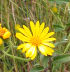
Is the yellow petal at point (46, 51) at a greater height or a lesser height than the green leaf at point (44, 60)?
greater

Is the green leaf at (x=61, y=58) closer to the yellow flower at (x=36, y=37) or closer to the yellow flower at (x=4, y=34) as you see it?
the yellow flower at (x=36, y=37)

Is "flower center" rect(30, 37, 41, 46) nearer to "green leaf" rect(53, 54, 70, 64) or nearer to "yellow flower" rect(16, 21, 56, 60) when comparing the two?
"yellow flower" rect(16, 21, 56, 60)

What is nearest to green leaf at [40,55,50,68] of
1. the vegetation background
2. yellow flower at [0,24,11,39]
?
the vegetation background

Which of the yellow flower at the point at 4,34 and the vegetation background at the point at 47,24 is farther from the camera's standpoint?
the vegetation background at the point at 47,24

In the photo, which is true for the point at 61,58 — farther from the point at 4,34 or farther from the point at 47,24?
the point at 47,24

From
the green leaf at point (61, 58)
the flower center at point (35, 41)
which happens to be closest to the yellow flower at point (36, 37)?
the flower center at point (35, 41)

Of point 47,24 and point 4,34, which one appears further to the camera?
point 47,24

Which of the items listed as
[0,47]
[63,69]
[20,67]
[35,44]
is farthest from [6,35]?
[63,69]

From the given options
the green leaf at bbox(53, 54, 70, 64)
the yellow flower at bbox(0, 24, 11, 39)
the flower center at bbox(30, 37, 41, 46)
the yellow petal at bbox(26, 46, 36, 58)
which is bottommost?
the green leaf at bbox(53, 54, 70, 64)

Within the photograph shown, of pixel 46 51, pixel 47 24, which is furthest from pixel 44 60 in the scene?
pixel 47 24

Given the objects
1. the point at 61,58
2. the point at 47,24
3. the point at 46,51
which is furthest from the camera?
the point at 47,24

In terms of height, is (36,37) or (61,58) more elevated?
(36,37)
